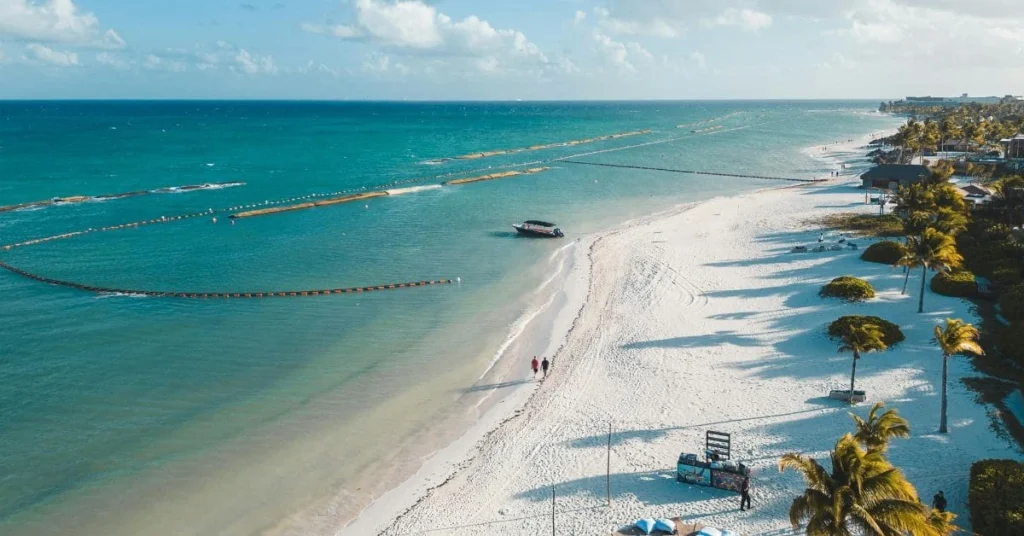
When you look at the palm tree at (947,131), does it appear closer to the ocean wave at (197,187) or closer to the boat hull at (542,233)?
the boat hull at (542,233)

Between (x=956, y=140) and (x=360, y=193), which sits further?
(x=956, y=140)

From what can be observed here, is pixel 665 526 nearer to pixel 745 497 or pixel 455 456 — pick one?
pixel 745 497

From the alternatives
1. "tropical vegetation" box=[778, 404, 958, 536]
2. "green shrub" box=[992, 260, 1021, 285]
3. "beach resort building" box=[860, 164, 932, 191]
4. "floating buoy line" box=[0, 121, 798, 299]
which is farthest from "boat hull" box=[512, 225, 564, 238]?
"tropical vegetation" box=[778, 404, 958, 536]

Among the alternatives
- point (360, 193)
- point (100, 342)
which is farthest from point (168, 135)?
point (100, 342)

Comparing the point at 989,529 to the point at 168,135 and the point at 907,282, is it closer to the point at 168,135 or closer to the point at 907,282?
the point at 907,282

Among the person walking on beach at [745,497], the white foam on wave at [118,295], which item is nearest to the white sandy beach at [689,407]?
the person walking on beach at [745,497]
